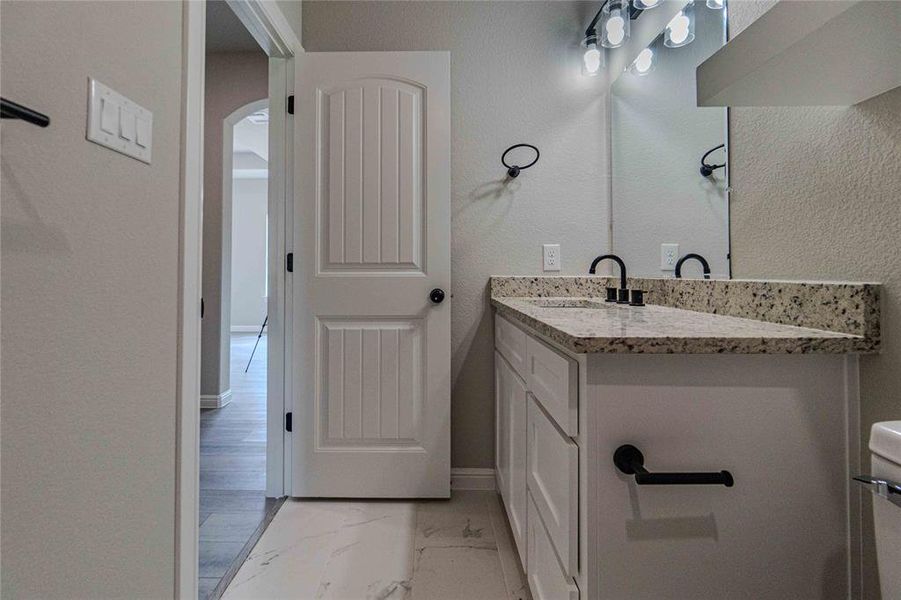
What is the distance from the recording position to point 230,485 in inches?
82.1

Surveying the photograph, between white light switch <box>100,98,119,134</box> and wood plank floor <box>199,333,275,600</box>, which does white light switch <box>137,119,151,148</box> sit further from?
wood plank floor <box>199,333,275,600</box>

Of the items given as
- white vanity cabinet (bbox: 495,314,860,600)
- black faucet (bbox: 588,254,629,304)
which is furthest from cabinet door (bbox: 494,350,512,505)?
white vanity cabinet (bbox: 495,314,860,600)

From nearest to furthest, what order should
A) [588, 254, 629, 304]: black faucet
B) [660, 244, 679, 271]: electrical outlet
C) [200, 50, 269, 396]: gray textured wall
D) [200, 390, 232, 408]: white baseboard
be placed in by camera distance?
[660, 244, 679, 271]: electrical outlet → [588, 254, 629, 304]: black faucet → [200, 50, 269, 396]: gray textured wall → [200, 390, 232, 408]: white baseboard

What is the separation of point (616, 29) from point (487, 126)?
2.12ft

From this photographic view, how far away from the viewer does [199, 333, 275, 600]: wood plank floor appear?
5.06 ft

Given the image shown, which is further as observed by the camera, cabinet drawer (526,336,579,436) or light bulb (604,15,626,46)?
light bulb (604,15,626,46)

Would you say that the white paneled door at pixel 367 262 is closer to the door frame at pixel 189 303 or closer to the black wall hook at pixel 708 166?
the door frame at pixel 189 303

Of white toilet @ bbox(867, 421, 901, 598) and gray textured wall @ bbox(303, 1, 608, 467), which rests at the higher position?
gray textured wall @ bbox(303, 1, 608, 467)

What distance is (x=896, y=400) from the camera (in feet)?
2.55

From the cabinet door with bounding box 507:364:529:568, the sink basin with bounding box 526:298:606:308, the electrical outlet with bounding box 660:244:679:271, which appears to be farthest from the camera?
the sink basin with bounding box 526:298:606:308

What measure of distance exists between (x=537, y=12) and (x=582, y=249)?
1142 mm

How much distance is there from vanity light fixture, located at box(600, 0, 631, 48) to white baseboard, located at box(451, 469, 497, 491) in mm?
1966

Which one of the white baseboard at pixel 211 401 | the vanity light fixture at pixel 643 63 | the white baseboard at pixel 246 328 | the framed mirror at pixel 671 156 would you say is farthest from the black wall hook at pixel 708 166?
the white baseboard at pixel 246 328

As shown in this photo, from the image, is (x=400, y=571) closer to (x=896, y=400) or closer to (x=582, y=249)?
(x=896, y=400)
